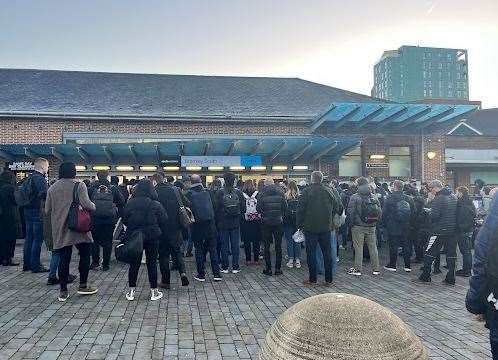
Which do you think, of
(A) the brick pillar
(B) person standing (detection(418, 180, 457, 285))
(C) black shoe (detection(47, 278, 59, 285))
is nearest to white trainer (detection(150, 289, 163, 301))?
(C) black shoe (detection(47, 278, 59, 285))

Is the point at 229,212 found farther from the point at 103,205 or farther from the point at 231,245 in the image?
the point at 103,205

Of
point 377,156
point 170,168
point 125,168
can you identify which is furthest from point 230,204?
point 377,156

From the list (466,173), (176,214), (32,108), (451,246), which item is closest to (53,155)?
(32,108)

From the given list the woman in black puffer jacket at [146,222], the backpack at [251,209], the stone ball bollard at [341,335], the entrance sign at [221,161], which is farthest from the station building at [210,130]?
the stone ball bollard at [341,335]

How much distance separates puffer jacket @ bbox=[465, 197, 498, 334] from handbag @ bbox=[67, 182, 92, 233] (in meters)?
5.35

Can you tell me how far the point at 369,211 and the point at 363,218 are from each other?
202 mm

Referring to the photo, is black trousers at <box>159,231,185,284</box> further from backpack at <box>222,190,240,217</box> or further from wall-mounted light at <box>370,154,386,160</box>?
wall-mounted light at <box>370,154,386,160</box>

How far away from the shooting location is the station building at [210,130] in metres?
16.2

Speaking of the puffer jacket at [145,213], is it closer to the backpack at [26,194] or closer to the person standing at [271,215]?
the person standing at [271,215]

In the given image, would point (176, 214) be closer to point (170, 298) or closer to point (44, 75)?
point (170, 298)

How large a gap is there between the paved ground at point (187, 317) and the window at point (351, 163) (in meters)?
11.4

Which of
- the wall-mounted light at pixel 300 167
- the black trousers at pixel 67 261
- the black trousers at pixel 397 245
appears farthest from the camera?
the wall-mounted light at pixel 300 167

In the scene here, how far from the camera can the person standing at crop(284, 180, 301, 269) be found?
934 centimetres

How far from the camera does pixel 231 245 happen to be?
8.78m
